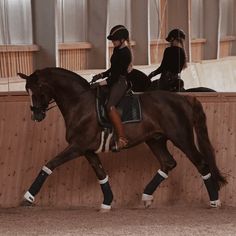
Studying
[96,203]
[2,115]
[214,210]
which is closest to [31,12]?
[2,115]

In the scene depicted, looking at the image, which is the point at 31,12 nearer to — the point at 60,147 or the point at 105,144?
the point at 60,147

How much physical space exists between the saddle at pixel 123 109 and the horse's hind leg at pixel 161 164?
22.1 inches

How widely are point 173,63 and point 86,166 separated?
314 centimetres

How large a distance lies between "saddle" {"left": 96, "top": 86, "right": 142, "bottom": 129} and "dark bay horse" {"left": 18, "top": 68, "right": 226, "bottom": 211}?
0.20 ft

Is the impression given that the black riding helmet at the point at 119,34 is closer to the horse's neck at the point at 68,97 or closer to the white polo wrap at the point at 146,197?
the horse's neck at the point at 68,97

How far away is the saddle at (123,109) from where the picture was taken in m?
8.53

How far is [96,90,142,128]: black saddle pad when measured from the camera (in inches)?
336

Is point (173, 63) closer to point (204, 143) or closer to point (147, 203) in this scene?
point (204, 143)

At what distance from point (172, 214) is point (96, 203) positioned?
1.33 metres

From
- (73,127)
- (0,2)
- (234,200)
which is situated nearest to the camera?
(73,127)

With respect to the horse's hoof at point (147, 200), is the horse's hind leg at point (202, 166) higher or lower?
higher

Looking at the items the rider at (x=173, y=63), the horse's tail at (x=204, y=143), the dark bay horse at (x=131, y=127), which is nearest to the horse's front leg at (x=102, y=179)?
the dark bay horse at (x=131, y=127)

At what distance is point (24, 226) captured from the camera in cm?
761

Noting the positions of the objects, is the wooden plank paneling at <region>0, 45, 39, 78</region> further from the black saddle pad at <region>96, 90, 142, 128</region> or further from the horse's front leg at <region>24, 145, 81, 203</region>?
the horse's front leg at <region>24, 145, 81, 203</region>
